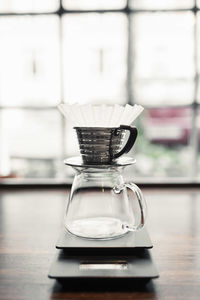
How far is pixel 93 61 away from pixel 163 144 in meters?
0.93

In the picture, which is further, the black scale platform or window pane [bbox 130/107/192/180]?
window pane [bbox 130/107/192/180]

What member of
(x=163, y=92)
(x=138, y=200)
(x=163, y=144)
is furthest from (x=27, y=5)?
(x=138, y=200)

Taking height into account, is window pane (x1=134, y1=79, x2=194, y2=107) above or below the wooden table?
above


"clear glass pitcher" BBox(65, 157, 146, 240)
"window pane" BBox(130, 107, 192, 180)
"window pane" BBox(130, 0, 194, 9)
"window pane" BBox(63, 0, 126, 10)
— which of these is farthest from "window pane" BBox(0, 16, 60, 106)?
"clear glass pitcher" BBox(65, 157, 146, 240)

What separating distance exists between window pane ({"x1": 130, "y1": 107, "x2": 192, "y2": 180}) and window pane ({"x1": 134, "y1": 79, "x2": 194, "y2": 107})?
76 mm

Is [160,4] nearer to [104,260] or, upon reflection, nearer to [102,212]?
[102,212]

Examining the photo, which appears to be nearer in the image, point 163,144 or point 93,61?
point 93,61

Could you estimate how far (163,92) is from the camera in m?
2.01

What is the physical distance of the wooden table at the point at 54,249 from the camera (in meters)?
0.59

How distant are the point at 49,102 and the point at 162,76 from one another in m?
0.65

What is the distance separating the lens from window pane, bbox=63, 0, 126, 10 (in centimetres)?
191

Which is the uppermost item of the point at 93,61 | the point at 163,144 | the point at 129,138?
the point at 93,61

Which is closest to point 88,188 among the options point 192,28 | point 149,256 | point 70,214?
point 70,214

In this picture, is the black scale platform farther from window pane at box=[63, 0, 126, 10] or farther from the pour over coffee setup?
window pane at box=[63, 0, 126, 10]
